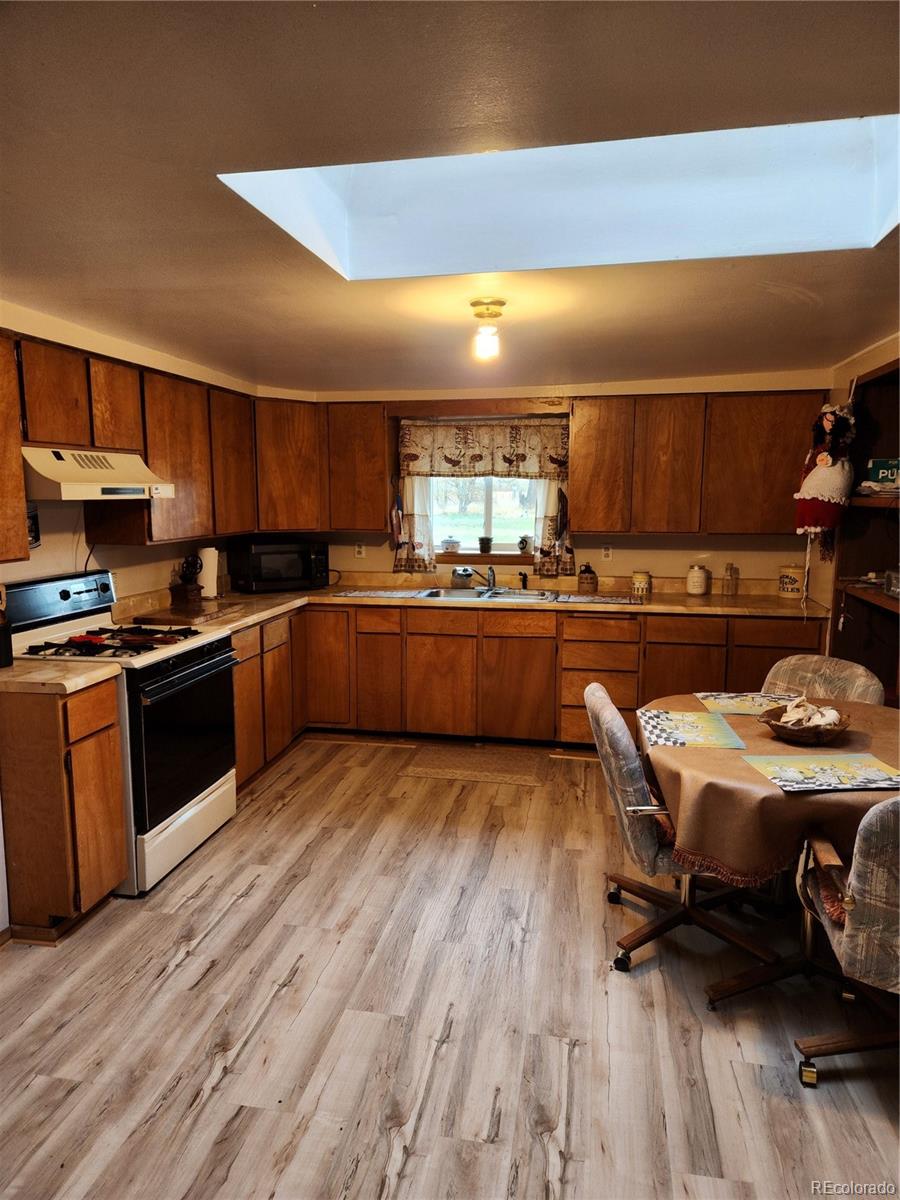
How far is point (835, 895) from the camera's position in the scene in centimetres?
192

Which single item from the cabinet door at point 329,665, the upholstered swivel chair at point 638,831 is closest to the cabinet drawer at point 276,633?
the cabinet door at point 329,665

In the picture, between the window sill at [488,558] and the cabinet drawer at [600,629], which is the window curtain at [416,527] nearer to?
the window sill at [488,558]

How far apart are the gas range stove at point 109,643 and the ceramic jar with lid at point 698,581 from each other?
2.94 meters

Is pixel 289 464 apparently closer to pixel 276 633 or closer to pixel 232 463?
pixel 232 463

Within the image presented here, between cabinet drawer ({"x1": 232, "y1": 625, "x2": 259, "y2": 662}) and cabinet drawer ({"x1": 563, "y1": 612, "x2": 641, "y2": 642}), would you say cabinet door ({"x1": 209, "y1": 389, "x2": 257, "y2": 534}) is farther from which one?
cabinet drawer ({"x1": 563, "y1": 612, "x2": 641, "y2": 642})

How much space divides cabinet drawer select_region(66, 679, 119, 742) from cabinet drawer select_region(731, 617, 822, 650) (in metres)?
3.17

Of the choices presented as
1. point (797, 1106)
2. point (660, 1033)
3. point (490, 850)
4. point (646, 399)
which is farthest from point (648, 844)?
point (646, 399)

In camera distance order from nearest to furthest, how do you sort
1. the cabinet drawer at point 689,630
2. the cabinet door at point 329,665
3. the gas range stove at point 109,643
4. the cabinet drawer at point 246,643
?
the gas range stove at point 109,643
the cabinet drawer at point 246,643
the cabinet drawer at point 689,630
the cabinet door at point 329,665

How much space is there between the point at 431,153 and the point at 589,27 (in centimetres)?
51

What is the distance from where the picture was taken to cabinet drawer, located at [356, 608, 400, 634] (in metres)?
4.45

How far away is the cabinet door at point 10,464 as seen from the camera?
2.56 metres

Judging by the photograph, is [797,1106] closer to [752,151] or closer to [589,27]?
[589,27]

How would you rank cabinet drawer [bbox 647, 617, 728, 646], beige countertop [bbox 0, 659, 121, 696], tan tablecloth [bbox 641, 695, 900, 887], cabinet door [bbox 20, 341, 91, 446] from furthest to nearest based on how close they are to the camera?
cabinet drawer [bbox 647, 617, 728, 646]
cabinet door [bbox 20, 341, 91, 446]
beige countertop [bbox 0, 659, 121, 696]
tan tablecloth [bbox 641, 695, 900, 887]

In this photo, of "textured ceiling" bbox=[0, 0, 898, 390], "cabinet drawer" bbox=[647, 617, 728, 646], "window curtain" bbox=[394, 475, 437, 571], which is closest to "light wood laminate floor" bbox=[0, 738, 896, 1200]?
"cabinet drawer" bbox=[647, 617, 728, 646]
